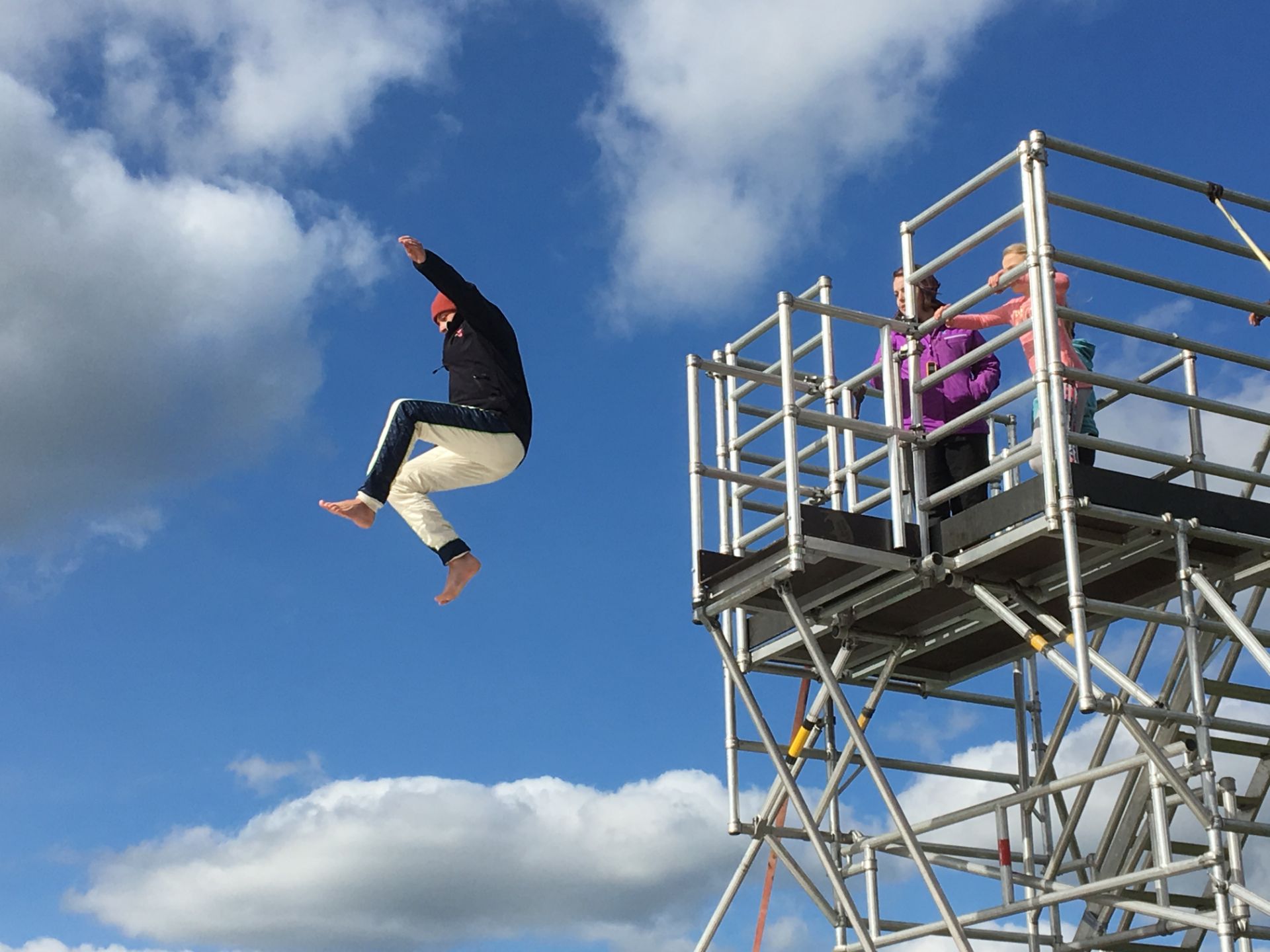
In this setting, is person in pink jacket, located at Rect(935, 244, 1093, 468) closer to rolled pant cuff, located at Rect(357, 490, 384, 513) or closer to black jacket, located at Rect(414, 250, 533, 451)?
black jacket, located at Rect(414, 250, 533, 451)

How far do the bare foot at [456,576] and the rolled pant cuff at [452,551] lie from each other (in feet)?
0.05

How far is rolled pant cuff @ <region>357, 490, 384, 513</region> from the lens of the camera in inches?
478

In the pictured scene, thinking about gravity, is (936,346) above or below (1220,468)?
above

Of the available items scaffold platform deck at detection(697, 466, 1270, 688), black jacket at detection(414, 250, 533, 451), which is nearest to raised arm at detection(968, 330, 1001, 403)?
scaffold platform deck at detection(697, 466, 1270, 688)

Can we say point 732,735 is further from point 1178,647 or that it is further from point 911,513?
point 1178,647

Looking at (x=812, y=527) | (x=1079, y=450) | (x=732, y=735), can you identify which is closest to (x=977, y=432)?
(x=1079, y=450)

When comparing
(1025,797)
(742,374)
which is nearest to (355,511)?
(742,374)

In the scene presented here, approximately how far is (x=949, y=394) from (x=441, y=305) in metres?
4.05

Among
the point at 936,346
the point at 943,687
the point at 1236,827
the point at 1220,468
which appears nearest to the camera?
the point at 1236,827

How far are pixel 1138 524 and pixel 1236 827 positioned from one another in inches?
81.7

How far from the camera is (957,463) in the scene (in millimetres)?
13250

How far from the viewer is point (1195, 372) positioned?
14102 millimetres

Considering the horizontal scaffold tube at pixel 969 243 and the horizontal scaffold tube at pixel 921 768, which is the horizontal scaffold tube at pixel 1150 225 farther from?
the horizontal scaffold tube at pixel 921 768

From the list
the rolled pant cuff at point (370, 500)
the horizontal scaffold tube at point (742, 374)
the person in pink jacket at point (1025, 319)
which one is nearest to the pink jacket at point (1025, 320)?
the person in pink jacket at point (1025, 319)
